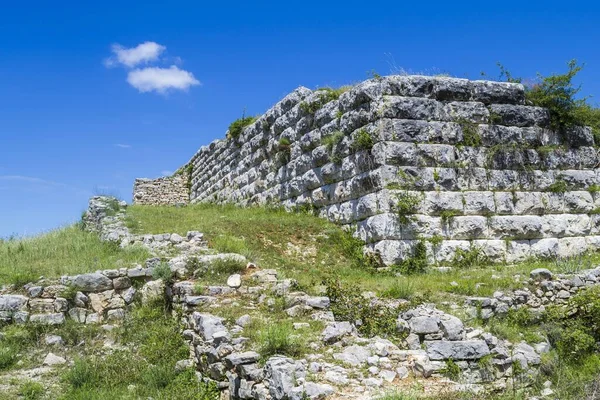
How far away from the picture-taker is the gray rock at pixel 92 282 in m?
9.75

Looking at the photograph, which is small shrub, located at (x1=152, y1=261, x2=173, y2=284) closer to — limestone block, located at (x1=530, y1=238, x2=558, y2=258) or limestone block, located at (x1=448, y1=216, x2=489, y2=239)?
limestone block, located at (x1=448, y1=216, x2=489, y2=239)

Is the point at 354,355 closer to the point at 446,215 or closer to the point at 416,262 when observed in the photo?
the point at 416,262

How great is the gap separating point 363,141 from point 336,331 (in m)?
5.69

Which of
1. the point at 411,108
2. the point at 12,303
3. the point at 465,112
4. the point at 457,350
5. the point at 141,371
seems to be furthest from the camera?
the point at 465,112

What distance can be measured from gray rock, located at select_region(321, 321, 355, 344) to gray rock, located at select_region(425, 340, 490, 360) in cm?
104

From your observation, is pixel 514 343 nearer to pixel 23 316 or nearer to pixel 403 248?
pixel 403 248

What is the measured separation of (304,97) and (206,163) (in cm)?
1105

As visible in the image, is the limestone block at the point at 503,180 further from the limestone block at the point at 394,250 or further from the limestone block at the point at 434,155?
the limestone block at the point at 394,250

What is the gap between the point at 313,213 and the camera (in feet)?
Result: 46.7

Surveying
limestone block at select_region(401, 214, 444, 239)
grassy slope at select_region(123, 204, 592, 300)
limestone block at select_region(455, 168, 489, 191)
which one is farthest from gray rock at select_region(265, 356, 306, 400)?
limestone block at select_region(455, 168, 489, 191)

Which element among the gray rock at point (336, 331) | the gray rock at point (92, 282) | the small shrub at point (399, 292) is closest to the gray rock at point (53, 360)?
the gray rock at point (92, 282)

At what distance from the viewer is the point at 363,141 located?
12.1 metres

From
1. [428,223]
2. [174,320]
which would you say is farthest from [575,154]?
[174,320]

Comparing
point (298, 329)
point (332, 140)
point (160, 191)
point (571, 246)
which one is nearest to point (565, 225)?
point (571, 246)
